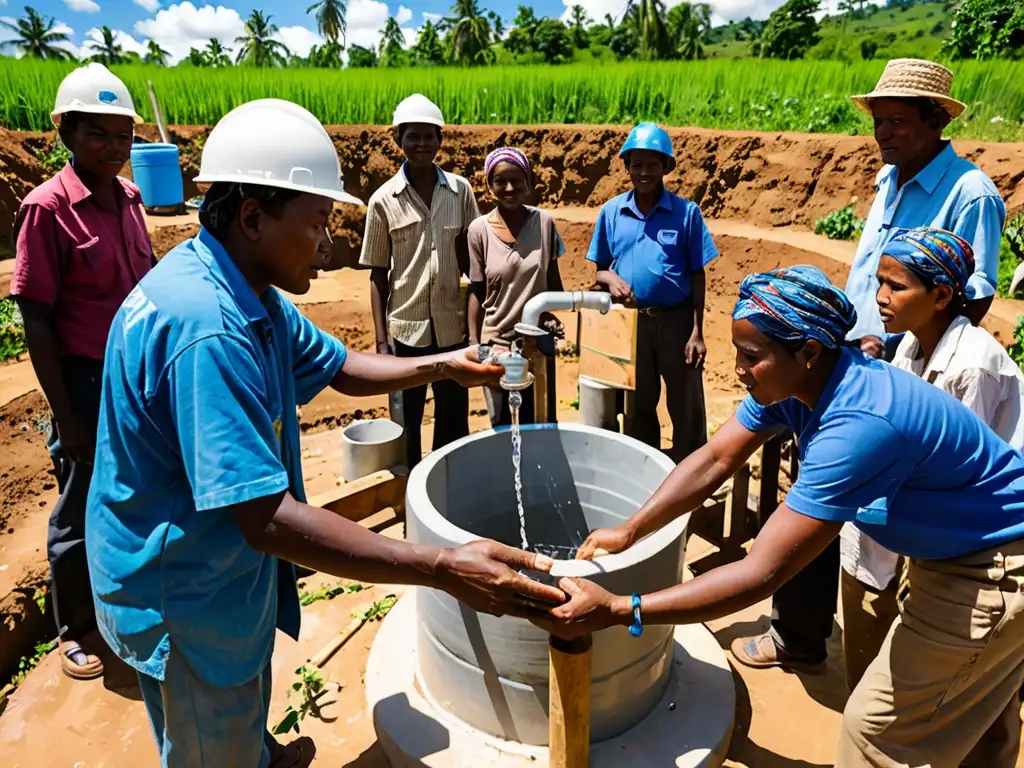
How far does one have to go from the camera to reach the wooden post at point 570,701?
5.34 ft

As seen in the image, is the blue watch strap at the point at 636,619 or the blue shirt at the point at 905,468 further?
the blue watch strap at the point at 636,619

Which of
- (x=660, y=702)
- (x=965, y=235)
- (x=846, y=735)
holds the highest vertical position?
(x=965, y=235)

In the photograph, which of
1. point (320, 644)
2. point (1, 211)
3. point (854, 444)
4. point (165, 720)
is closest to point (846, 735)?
point (854, 444)

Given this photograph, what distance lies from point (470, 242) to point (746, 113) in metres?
8.25

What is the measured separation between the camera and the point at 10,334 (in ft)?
19.1

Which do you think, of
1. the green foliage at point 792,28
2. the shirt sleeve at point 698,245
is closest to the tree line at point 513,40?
the green foliage at point 792,28

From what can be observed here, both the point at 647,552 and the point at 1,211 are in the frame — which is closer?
the point at 647,552

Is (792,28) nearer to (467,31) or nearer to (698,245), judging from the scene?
(467,31)

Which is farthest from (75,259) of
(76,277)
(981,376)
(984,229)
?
(984,229)

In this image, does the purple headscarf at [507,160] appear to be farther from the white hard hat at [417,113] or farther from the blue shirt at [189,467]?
the blue shirt at [189,467]

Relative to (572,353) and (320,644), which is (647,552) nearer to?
(320,644)

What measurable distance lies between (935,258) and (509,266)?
1.89 metres

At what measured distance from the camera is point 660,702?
7.42ft

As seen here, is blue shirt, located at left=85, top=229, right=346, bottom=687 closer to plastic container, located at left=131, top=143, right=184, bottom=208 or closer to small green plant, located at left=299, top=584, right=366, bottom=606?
small green plant, located at left=299, top=584, right=366, bottom=606
